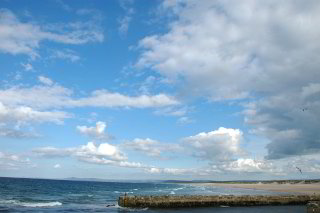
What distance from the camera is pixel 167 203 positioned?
56.1 m

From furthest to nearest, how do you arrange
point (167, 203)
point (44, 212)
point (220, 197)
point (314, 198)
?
point (314, 198), point (220, 197), point (167, 203), point (44, 212)

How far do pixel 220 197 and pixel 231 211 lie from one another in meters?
7.51

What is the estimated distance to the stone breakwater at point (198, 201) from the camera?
56.2 meters

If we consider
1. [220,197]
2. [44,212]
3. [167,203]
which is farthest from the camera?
[220,197]

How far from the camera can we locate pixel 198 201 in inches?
2265

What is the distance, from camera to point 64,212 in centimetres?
5250

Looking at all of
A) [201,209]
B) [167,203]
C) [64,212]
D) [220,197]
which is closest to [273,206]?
[220,197]

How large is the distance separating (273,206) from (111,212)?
83.2 feet

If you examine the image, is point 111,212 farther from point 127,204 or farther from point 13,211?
point 13,211

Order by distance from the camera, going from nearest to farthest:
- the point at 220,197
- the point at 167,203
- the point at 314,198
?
1. the point at 167,203
2. the point at 220,197
3. the point at 314,198

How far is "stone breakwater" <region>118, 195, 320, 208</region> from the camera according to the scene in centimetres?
5622

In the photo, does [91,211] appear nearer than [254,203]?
Yes

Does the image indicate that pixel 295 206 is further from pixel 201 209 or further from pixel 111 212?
pixel 111 212

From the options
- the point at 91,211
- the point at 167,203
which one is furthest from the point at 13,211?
the point at 167,203
